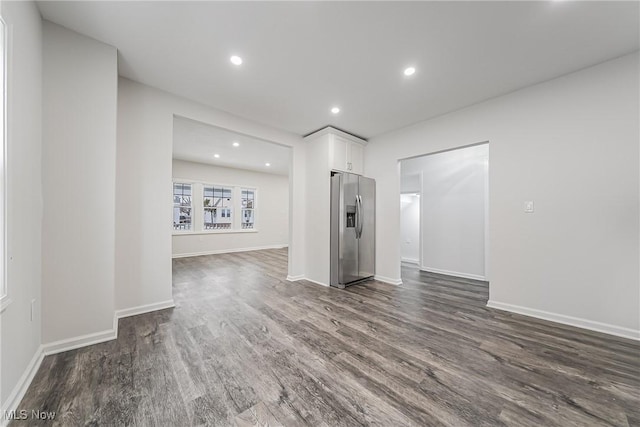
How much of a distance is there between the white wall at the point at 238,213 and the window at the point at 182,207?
20 centimetres

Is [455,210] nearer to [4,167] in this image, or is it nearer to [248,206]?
[4,167]

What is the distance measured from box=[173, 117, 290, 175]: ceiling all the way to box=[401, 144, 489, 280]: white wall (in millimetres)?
3496

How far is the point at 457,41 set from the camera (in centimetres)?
204

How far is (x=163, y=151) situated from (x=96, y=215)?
110 cm

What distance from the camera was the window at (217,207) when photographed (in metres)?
7.25

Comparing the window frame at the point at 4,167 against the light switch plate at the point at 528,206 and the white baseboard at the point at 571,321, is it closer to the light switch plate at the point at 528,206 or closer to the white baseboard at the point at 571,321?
the white baseboard at the point at 571,321

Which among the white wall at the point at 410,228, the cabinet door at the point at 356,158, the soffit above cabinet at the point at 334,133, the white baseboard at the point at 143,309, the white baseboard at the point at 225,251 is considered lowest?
the white baseboard at the point at 225,251

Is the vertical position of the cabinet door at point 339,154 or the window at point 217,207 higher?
the cabinet door at point 339,154

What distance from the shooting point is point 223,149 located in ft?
18.4

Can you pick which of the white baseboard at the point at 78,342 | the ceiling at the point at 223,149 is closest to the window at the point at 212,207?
the ceiling at the point at 223,149

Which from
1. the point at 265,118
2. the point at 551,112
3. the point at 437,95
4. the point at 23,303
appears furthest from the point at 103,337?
the point at 551,112

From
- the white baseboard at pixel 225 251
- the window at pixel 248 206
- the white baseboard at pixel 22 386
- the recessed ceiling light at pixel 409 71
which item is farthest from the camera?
the window at pixel 248 206

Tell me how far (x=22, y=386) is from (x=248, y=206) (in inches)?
274

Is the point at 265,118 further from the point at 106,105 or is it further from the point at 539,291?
the point at 539,291
